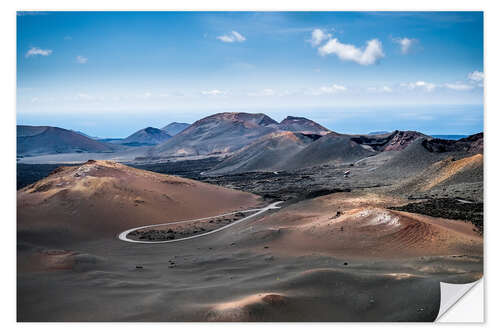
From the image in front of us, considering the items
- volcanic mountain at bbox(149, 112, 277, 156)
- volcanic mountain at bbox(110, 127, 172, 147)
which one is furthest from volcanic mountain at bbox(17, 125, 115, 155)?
volcanic mountain at bbox(110, 127, 172, 147)

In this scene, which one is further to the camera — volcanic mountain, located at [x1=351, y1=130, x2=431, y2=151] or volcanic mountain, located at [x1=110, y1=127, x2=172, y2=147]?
volcanic mountain, located at [x1=110, y1=127, x2=172, y2=147]

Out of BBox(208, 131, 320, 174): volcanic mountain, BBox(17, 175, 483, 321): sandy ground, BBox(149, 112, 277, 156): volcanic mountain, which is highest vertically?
BBox(149, 112, 277, 156): volcanic mountain

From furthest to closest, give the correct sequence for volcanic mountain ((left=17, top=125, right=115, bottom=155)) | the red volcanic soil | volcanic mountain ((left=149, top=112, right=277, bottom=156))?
volcanic mountain ((left=149, top=112, right=277, bottom=156))
volcanic mountain ((left=17, top=125, right=115, bottom=155))
the red volcanic soil

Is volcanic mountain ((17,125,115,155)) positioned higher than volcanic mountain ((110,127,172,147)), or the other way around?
volcanic mountain ((110,127,172,147))

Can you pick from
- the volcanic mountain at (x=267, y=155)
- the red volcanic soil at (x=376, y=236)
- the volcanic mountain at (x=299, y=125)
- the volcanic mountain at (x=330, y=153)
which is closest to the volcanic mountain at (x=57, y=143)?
the volcanic mountain at (x=267, y=155)

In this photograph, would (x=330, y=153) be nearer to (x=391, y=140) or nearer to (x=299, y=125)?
(x=391, y=140)

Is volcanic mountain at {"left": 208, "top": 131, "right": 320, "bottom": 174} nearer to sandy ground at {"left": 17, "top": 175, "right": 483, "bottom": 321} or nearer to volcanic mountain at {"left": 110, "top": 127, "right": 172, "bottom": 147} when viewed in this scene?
sandy ground at {"left": 17, "top": 175, "right": 483, "bottom": 321}

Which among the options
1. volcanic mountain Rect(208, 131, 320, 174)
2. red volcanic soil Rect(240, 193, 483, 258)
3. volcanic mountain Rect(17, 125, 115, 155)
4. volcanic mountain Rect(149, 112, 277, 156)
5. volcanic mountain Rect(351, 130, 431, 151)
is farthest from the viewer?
volcanic mountain Rect(149, 112, 277, 156)
